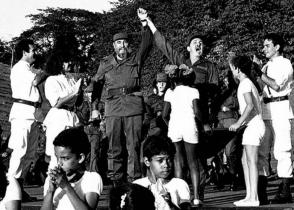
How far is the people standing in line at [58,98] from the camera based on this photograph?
852 centimetres

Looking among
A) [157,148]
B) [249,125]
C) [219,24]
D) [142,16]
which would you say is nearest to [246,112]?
[249,125]

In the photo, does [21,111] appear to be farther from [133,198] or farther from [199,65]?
[133,198]

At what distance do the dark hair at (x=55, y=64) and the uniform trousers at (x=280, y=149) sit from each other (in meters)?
2.53

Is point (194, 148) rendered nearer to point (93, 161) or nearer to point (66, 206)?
point (66, 206)

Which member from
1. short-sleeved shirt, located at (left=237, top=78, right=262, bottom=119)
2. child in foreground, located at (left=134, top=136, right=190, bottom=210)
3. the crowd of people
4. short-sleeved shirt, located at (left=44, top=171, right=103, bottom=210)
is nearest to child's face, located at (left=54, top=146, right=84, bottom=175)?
short-sleeved shirt, located at (left=44, top=171, right=103, bottom=210)

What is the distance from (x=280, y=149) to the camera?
29.4 feet

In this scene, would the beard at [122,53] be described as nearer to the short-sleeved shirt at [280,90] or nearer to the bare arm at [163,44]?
the bare arm at [163,44]

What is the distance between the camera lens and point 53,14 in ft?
278

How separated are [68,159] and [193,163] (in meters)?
2.79

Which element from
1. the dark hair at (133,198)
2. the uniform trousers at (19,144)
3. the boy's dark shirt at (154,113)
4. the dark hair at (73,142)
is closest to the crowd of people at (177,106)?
the uniform trousers at (19,144)

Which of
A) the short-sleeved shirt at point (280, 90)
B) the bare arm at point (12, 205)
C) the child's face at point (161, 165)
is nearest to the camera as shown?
the bare arm at point (12, 205)

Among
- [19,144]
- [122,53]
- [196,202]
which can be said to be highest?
[122,53]

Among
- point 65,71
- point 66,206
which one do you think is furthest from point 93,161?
point 66,206

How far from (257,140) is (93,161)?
6.18 meters
